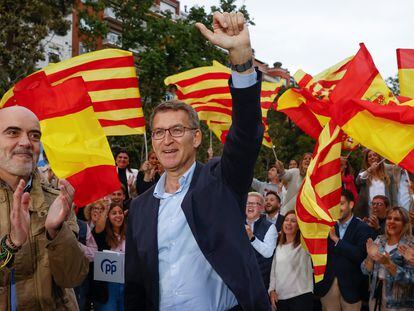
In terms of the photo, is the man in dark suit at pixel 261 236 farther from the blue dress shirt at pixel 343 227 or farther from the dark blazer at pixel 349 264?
the blue dress shirt at pixel 343 227

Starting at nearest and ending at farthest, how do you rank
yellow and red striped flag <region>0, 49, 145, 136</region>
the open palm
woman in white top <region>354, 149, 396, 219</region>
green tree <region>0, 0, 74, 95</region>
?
the open palm < yellow and red striped flag <region>0, 49, 145, 136</region> < woman in white top <region>354, 149, 396, 219</region> < green tree <region>0, 0, 74, 95</region>

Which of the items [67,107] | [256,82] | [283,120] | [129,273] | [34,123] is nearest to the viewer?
[256,82]

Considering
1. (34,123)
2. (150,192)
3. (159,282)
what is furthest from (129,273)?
(34,123)

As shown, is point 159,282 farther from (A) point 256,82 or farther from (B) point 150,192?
(A) point 256,82

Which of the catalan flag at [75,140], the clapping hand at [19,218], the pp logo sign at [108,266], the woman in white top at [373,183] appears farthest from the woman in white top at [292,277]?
the clapping hand at [19,218]

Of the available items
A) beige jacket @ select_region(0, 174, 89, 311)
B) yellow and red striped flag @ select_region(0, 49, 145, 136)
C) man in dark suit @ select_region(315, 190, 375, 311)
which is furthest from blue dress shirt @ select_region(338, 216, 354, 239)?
beige jacket @ select_region(0, 174, 89, 311)

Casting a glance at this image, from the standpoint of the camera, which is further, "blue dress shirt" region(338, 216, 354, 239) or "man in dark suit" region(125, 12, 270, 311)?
"blue dress shirt" region(338, 216, 354, 239)

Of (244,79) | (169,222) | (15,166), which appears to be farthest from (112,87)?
(244,79)

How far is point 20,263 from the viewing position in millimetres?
3299

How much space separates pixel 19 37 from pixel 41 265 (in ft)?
53.5

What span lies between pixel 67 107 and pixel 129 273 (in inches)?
119

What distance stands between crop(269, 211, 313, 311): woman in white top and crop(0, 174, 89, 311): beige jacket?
4.42 meters

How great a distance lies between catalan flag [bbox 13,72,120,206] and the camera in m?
5.75

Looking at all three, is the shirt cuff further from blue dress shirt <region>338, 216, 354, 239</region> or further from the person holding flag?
blue dress shirt <region>338, 216, 354, 239</region>
